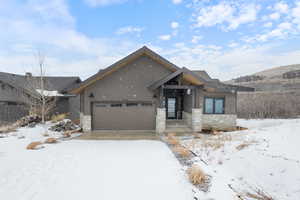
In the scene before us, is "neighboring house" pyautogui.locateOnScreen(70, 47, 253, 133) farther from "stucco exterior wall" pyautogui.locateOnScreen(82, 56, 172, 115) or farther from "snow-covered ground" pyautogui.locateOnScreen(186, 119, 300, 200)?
"snow-covered ground" pyautogui.locateOnScreen(186, 119, 300, 200)

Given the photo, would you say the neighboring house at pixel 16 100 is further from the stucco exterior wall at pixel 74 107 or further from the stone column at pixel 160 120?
the stone column at pixel 160 120

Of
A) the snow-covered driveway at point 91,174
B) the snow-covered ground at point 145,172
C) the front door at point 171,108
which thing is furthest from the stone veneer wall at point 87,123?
the front door at point 171,108

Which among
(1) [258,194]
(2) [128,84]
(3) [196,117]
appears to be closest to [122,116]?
(2) [128,84]

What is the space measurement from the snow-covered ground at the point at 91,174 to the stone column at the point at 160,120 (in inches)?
130

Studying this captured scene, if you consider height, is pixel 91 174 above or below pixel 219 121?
below

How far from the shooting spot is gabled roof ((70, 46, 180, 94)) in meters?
9.59

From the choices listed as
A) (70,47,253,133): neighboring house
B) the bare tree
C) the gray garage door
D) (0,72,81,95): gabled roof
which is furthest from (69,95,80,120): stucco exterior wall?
the gray garage door

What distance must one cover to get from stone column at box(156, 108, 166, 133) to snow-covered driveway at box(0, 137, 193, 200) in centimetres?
331

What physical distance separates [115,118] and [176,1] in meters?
9.48

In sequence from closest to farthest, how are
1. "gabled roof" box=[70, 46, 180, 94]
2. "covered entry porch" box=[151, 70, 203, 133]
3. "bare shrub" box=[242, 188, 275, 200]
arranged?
"bare shrub" box=[242, 188, 275, 200]
"gabled roof" box=[70, 46, 180, 94]
"covered entry porch" box=[151, 70, 203, 133]

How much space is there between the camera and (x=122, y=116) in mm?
10383

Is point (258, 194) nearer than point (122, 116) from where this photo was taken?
Yes

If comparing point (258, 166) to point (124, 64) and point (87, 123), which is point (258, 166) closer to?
point (124, 64)

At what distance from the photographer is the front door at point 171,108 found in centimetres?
1266
